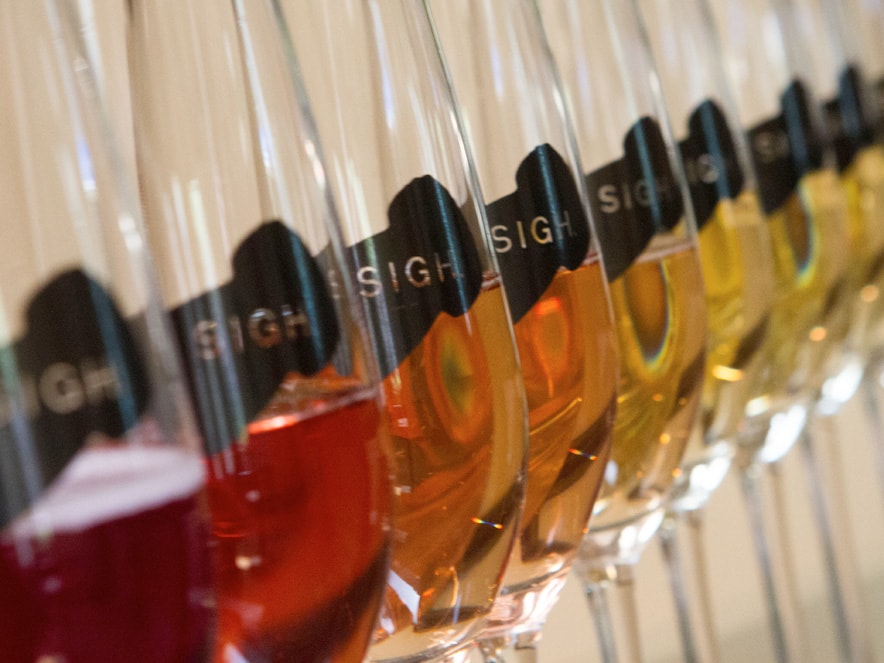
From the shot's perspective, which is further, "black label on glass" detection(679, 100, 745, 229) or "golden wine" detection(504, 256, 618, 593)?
"black label on glass" detection(679, 100, 745, 229)

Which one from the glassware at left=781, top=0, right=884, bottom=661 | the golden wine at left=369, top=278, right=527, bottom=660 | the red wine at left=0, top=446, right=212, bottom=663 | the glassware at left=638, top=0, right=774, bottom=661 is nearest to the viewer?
the red wine at left=0, top=446, right=212, bottom=663

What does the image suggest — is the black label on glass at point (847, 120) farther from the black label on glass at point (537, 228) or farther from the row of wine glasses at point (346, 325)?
the black label on glass at point (537, 228)

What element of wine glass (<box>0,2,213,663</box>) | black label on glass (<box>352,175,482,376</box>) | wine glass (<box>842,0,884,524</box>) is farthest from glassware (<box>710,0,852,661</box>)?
wine glass (<box>0,2,213,663</box>)

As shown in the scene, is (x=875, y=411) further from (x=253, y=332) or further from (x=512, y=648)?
(x=253, y=332)

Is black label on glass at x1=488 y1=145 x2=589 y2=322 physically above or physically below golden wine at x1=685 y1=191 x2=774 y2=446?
above

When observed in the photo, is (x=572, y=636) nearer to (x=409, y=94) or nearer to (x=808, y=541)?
(x=808, y=541)

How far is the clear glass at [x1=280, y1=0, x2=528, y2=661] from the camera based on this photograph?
0.38 metres

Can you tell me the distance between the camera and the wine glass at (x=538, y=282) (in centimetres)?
45

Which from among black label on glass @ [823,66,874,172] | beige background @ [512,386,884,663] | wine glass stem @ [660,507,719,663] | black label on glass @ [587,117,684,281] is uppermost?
black label on glass @ [823,66,874,172]

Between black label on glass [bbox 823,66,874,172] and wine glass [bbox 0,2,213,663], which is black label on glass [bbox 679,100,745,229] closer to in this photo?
black label on glass [bbox 823,66,874,172]

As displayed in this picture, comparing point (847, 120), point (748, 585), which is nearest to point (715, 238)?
point (847, 120)

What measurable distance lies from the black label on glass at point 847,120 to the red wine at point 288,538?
56cm

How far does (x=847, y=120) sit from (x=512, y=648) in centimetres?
50

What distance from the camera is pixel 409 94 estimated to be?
0.40m
